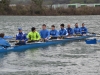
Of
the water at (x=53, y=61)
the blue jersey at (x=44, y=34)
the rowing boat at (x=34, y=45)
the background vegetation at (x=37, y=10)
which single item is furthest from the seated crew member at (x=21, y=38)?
the background vegetation at (x=37, y=10)

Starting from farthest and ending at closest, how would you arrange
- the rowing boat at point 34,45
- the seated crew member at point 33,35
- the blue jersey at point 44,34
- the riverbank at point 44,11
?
the riverbank at point 44,11 → the blue jersey at point 44,34 → the seated crew member at point 33,35 → the rowing boat at point 34,45

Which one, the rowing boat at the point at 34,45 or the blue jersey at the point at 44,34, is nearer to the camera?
the rowing boat at the point at 34,45

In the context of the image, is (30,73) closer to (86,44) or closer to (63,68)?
(63,68)

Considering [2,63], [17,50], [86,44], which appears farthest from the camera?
[86,44]

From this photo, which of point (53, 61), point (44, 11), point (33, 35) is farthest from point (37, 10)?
point (53, 61)

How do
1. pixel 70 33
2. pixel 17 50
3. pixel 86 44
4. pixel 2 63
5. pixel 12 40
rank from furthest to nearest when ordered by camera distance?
pixel 70 33, pixel 86 44, pixel 12 40, pixel 17 50, pixel 2 63

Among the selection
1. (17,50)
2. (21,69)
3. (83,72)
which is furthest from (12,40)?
(83,72)

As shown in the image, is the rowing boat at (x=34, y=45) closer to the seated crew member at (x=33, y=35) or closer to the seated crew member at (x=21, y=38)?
the seated crew member at (x=21, y=38)

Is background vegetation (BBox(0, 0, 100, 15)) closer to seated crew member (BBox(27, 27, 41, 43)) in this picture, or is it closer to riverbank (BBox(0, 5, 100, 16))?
riverbank (BBox(0, 5, 100, 16))

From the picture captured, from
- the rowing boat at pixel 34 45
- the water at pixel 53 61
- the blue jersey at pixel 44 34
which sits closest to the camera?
the water at pixel 53 61

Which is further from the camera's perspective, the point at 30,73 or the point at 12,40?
the point at 12,40

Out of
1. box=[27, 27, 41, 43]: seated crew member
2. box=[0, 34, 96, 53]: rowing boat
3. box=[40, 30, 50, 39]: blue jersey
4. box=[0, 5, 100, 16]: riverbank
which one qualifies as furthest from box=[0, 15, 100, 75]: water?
box=[0, 5, 100, 16]: riverbank

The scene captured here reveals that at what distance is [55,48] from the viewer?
28.3m

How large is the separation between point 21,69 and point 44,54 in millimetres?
5218
